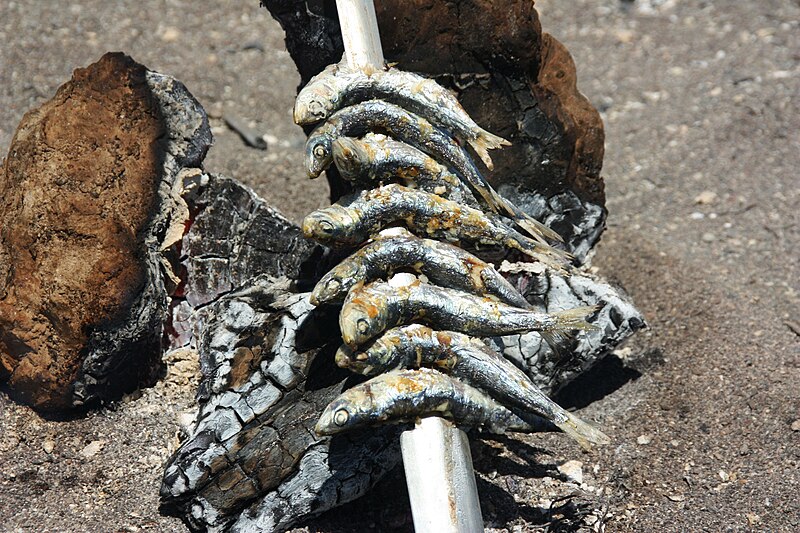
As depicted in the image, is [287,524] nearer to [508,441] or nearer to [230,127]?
[508,441]

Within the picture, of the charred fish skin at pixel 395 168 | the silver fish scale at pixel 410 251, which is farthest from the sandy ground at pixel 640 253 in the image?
the charred fish skin at pixel 395 168

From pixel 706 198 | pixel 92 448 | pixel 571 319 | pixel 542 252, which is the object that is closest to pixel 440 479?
pixel 571 319

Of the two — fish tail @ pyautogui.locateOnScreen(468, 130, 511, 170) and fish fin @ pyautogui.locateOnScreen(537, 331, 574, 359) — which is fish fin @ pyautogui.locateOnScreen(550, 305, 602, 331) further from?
fish tail @ pyautogui.locateOnScreen(468, 130, 511, 170)

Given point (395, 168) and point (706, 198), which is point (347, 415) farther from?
point (706, 198)

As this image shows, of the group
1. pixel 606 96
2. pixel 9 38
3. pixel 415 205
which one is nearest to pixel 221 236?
pixel 415 205

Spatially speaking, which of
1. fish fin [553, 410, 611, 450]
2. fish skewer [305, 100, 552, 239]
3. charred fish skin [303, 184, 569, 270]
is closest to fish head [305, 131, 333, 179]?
fish skewer [305, 100, 552, 239]

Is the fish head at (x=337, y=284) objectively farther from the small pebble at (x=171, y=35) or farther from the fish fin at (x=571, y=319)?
the small pebble at (x=171, y=35)

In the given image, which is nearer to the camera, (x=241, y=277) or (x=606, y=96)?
(x=241, y=277)
